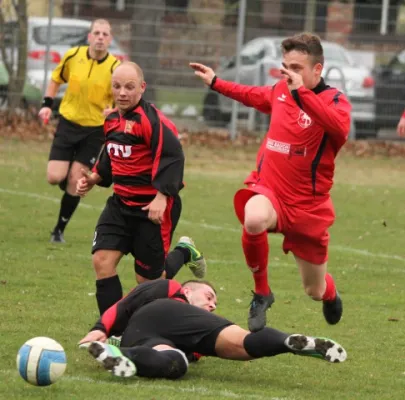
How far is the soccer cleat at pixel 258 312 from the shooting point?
23.6ft

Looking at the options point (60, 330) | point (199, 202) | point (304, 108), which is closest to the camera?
point (304, 108)

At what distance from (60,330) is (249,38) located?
15.9 meters

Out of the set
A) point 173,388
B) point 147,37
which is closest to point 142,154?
point 173,388

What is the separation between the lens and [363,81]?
2370cm

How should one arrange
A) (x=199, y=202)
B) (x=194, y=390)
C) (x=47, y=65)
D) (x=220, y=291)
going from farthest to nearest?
(x=47, y=65), (x=199, y=202), (x=220, y=291), (x=194, y=390)

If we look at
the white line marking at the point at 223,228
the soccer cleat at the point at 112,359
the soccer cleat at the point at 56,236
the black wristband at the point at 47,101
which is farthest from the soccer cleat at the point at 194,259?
the black wristband at the point at 47,101

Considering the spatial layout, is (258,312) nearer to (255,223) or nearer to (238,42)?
(255,223)

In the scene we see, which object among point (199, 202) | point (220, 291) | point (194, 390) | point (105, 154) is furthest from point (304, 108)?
point (199, 202)

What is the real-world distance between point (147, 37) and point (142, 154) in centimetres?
1578

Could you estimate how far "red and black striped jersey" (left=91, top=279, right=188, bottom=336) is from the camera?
23.0 ft

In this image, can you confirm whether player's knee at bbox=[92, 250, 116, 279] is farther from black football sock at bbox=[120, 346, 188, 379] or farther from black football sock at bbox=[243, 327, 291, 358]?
black football sock at bbox=[243, 327, 291, 358]

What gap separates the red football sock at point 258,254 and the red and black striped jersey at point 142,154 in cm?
57

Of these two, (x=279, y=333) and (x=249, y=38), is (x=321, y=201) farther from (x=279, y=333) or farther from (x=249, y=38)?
(x=249, y=38)

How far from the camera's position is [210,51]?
927 inches
